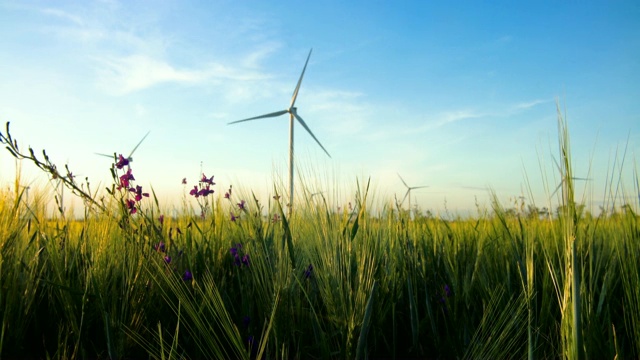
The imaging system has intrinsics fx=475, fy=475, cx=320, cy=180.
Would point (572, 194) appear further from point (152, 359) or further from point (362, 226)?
point (152, 359)

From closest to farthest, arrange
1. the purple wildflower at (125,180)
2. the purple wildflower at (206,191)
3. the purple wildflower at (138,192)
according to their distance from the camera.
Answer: the purple wildflower at (125,180) → the purple wildflower at (138,192) → the purple wildflower at (206,191)

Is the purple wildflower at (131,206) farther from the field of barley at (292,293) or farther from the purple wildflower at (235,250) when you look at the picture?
the purple wildflower at (235,250)

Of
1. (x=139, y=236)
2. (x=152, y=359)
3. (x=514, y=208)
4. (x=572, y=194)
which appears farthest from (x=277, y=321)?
(x=514, y=208)

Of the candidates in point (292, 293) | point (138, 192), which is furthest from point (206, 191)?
point (292, 293)

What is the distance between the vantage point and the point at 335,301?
6.50 ft

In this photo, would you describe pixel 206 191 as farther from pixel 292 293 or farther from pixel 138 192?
pixel 292 293

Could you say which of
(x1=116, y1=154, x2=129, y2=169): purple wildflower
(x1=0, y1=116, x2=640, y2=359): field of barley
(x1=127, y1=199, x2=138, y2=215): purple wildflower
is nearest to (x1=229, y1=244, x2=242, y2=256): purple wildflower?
(x1=0, y1=116, x2=640, y2=359): field of barley

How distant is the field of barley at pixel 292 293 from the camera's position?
2.00 metres

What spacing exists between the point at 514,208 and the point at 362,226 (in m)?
2.40

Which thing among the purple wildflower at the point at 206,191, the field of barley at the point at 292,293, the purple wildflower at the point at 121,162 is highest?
the purple wildflower at the point at 121,162

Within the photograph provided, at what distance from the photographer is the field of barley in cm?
200

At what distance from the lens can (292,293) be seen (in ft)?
7.32

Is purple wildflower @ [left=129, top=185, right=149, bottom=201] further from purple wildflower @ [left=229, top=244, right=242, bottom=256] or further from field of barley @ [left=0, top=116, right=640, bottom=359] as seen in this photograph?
purple wildflower @ [left=229, top=244, right=242, bottom=256]

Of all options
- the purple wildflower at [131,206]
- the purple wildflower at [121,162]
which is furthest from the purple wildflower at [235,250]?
the purple wildflower at [121,162]
